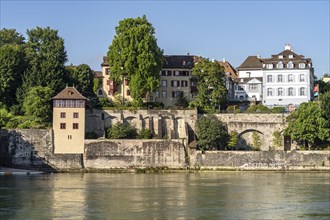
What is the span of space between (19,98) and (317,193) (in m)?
35.2

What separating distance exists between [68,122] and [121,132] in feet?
17.1

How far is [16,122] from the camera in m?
66.8

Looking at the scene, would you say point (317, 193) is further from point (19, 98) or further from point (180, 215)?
point (19, 98)

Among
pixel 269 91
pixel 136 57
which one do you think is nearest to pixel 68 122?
pixel 136 57

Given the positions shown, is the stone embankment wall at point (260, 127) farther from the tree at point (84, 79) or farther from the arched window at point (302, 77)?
the tree at point (84, 79)

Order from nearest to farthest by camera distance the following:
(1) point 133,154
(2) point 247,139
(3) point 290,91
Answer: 1. (1) point 133,154
2. (2) point 247,139
3. (3) point 290,91

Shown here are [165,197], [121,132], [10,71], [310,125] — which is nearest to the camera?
[165,197]

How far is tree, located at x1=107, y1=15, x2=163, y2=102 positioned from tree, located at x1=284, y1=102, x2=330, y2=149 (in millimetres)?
14828

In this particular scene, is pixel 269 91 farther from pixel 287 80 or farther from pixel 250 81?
pixel 250 81

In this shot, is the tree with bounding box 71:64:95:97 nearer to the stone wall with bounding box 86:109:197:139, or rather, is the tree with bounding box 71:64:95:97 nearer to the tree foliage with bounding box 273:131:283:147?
Result: the stone wall with bounding box 86:109:197:139

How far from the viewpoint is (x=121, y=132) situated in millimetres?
67938

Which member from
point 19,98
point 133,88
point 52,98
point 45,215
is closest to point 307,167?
point 133,88

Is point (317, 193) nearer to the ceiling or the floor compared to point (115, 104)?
nearer to the floor

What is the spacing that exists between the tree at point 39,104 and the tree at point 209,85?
15.8 m
